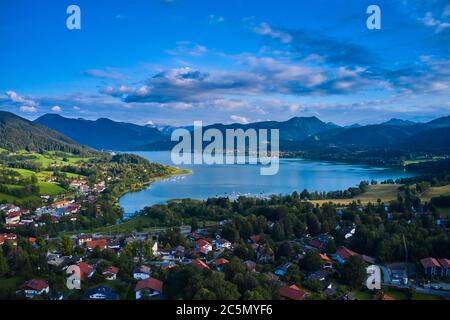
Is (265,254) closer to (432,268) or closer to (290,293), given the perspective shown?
(290,293)

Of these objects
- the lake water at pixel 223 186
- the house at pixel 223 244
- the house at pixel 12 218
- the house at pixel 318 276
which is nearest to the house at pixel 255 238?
the house at pixel 223 244

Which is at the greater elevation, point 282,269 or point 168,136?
point 168,136

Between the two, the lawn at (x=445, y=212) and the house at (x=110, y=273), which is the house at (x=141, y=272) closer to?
the house at (x=110, y=273)

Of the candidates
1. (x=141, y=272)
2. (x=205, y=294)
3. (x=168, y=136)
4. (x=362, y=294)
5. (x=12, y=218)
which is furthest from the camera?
(x=168, y=136)

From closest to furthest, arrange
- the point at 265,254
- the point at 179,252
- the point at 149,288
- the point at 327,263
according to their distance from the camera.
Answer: the point at 149,288 → the point at 327,263 → the point at 265,254 → the point at 179,252

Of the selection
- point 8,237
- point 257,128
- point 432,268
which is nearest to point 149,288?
point 432,268
